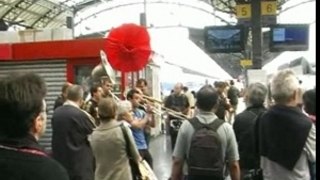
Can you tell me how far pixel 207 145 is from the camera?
4.45 m

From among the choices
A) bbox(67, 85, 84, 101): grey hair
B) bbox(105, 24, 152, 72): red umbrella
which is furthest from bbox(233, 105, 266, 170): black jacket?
bbox(105, 24, 152, 72): red umbrella

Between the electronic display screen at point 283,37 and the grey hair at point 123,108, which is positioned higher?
the electronic display screen at point 283,37

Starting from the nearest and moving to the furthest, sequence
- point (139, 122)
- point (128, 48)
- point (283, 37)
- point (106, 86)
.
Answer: point (139, 122) → point (106, 86) → point (128, 48) → point (283, 37)

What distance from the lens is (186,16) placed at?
5628 centimetres

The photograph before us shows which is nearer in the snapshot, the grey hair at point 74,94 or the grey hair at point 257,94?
→ the grey hair at point 257,94

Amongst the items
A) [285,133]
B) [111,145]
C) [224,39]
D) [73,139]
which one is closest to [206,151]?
[285,133]

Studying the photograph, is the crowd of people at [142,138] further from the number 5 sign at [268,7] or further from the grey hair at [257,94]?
the number 5 sign at [268,7]

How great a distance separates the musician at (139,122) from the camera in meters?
6.38

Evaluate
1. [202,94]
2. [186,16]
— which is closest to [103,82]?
[202,94]

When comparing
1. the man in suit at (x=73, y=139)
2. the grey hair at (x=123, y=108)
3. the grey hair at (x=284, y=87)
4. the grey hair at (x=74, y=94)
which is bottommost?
the man in suit at (x=73, y=139)

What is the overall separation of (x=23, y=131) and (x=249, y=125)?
3.21 meters

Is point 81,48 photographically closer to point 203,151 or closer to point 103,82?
point 103,82

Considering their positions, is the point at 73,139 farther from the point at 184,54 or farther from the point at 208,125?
the point at 184,54

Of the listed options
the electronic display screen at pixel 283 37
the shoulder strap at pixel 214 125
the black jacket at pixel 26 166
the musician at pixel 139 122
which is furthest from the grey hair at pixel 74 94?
the electronic display screen at pixel 283 37
